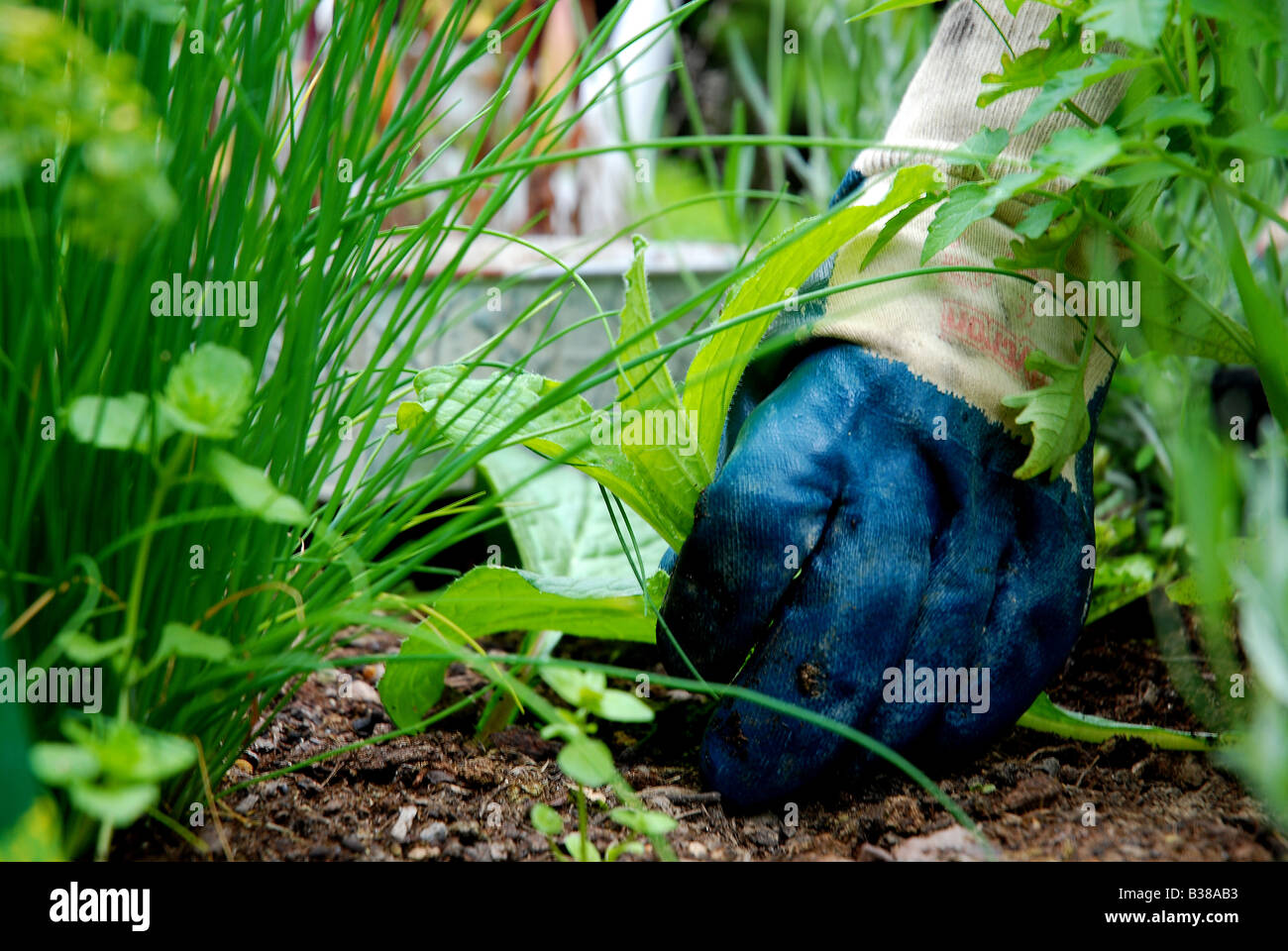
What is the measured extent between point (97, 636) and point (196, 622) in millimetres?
69

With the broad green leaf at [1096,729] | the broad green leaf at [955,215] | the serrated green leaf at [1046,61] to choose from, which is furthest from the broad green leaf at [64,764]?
the broad green leaf at [1096,729]

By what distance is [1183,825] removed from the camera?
29.6 inches

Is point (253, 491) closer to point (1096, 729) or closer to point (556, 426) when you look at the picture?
point (556, 426)

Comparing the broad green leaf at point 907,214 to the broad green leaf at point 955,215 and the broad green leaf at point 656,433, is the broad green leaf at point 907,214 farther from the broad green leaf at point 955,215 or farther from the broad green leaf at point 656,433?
the broad green leaf at point 656,433

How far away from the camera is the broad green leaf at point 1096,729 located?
2.95 feet

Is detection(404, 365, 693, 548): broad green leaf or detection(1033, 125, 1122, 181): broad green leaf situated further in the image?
detection(404, 365, 693, 548): broad green leaf

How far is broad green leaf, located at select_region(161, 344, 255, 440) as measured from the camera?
529 mm

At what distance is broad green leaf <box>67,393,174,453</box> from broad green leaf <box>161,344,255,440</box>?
19mm

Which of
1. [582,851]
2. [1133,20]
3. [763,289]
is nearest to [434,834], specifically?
[582,851]

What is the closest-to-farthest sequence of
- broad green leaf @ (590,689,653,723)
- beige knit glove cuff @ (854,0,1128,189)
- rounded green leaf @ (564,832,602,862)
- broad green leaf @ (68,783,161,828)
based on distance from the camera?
broad green leaf @ (68,783,161,828) → broad green leaf @ (590,689,653,723) → rounded green leaf @ (564,832,602,862) → beige knit glove cuff @ (854,0,1128,189)

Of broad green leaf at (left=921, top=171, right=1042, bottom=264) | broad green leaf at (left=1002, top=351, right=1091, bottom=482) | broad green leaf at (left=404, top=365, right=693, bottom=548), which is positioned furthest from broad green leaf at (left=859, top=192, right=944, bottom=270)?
broad green leaf at (left=404, top=365, right=693, bottom=548)

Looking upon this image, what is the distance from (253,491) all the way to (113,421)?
0.28 feet

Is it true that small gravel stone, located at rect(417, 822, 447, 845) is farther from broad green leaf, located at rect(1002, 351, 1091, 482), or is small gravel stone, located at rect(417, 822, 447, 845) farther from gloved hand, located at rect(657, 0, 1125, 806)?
broad green leaf, located at rect(1002, 351, 1091, 482)
